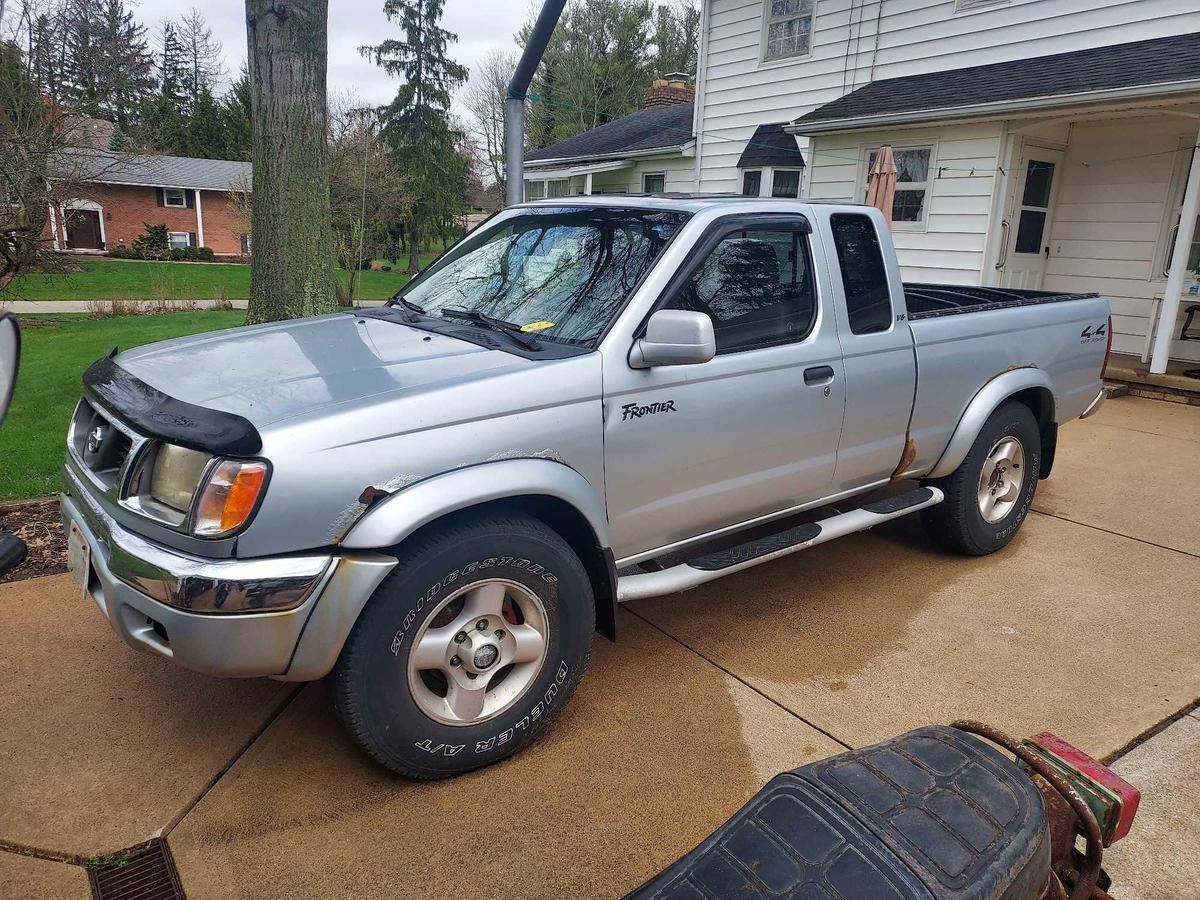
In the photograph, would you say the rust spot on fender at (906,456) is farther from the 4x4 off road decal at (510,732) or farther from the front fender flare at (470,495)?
the 4x4 off road decal at (510,732)

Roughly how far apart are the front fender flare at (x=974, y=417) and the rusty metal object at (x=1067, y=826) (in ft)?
9.36

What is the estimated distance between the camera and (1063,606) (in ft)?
14.0

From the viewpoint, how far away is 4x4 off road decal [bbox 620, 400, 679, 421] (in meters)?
3.02

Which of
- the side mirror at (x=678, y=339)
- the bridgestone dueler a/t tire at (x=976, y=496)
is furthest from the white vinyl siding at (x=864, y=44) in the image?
the side mirror at (x=678, y=339)

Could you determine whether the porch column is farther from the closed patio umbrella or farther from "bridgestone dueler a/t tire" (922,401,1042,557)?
"bridgestone dueler a/t tire" (922,401,1042,557)

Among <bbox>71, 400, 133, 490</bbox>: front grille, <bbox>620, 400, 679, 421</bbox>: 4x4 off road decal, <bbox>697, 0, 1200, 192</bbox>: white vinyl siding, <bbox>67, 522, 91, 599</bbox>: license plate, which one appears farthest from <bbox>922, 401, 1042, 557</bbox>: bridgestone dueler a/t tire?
<bbox>697, 0, 1200, 192</bbox>: white vinyl siding

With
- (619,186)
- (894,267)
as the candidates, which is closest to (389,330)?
(894,267)

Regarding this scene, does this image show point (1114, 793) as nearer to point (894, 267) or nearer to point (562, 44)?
point (894, 267)

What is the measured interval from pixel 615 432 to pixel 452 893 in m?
1.56

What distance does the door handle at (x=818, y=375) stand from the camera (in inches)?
142

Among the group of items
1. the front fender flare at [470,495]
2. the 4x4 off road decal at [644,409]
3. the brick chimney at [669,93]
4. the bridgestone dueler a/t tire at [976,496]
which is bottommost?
the bridgestone dueler a/t tire at [976,496]

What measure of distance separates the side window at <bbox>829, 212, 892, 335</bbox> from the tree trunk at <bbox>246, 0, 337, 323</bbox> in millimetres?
4227

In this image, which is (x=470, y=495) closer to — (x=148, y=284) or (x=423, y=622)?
(x=423, y=622)

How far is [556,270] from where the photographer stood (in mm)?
3479
